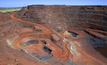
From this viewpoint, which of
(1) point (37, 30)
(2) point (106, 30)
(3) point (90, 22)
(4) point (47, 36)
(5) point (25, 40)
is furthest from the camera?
(3) point (90, 22)

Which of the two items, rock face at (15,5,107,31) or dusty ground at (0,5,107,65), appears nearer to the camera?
dusty ground at (0,5,107,65)

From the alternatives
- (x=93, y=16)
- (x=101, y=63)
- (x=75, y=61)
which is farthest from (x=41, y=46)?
(x=93, y=16)

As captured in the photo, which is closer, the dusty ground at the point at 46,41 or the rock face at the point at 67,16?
the dusty ground at the point at 46,41

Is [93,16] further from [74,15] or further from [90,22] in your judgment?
[74,15]

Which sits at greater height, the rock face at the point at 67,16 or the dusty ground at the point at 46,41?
the rock face at the point at 67,16

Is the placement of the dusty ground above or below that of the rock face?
below

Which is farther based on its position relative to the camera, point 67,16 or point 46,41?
point 67,16

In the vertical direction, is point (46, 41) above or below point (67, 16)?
below
